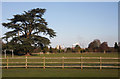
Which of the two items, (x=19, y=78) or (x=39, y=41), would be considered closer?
(x=19, y=78)

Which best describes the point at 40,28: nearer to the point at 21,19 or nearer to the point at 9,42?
the point at 21,19

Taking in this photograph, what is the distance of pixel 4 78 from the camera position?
41.8 feet

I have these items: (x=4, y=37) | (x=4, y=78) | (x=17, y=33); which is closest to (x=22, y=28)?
(x=17, y=33)

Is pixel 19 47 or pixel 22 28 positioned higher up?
pixel 22 28

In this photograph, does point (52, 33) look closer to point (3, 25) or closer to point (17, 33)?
point (17, 33)

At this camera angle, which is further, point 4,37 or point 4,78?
point 4,37

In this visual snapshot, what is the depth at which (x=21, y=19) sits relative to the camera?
49.5 meters

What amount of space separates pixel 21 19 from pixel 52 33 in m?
8.09

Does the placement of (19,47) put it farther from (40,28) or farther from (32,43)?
(40,28)

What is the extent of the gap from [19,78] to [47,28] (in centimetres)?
3744

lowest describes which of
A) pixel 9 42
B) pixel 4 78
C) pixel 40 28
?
pixel 4 78

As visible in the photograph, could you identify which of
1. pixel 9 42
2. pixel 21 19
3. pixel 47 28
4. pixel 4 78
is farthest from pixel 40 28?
pixel 4 78

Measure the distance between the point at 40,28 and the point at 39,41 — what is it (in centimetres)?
307

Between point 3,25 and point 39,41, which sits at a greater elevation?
point 3,25
